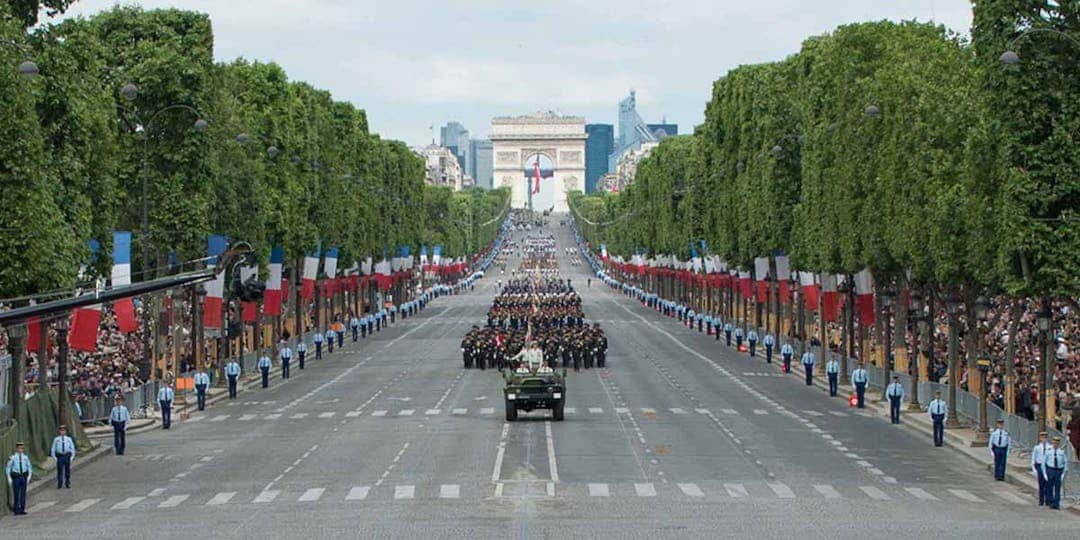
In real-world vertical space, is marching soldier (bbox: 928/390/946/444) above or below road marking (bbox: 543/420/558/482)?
above

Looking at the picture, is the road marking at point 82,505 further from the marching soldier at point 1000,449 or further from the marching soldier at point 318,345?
the marching soldier at point 318,345

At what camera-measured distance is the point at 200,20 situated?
74.8 metres

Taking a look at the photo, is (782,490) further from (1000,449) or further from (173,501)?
(173,501)

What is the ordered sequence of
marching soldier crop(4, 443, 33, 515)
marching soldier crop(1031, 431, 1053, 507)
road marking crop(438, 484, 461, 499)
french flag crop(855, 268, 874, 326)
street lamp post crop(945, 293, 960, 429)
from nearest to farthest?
marching soldier crop(1031, 431, 1053, 507)
marching soldier crop(4, 443, 33, 515)
road marking crop(438, 484, 461, 499)
street lamp post crop(945, 293, 960, 429)
french flag crop(855, 268, 874, 326)

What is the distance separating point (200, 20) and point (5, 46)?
32.7 metres

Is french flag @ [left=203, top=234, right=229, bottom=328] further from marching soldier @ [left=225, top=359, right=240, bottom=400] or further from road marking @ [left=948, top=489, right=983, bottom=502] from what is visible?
road marking @ [left=948, top=489, right=983, bottom=502]

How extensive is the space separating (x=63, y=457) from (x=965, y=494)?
1877 cm

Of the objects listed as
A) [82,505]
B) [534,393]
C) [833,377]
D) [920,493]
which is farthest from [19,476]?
[833,377]

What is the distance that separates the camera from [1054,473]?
37.2m

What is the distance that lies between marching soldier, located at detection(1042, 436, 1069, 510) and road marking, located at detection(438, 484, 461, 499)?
1094cm

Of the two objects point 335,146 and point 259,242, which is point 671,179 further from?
point 259,242

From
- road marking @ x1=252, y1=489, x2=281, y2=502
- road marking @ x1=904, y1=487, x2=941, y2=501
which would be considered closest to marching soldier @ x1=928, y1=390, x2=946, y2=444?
road marking @ x1=904, y1=487, x2=941, y2=501

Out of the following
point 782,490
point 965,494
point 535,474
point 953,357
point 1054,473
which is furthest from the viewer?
point 953,357

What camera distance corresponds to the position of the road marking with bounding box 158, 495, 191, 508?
3853 centimetres
